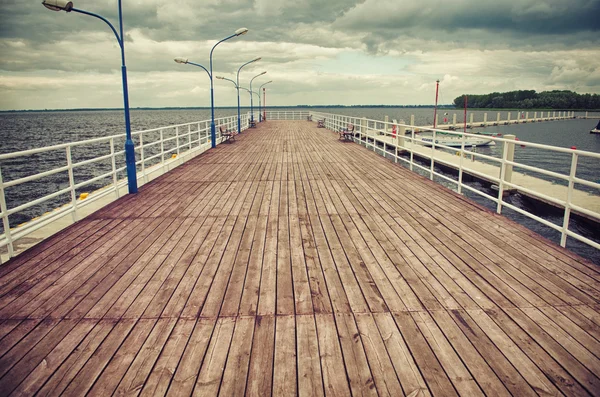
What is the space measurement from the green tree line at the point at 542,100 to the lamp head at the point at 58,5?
172 m

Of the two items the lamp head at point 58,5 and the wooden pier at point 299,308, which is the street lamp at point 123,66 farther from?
the wooden pier at point 299,308

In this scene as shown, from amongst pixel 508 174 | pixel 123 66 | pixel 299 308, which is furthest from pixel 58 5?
pixel 508 174

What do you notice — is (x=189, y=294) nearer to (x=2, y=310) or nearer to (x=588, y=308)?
(x=2, y=310)

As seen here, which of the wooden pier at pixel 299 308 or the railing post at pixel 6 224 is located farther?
the railing post at pixel 6 224

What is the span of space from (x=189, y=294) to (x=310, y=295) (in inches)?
43.7

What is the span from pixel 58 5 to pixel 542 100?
578ft

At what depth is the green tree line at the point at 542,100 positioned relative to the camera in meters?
143

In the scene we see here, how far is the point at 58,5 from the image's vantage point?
6289mm

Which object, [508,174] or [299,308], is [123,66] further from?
[508,174]

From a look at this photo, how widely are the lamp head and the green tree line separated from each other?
171516 millimetres

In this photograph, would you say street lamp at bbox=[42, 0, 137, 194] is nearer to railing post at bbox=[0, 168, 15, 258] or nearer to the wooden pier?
the wooden pier

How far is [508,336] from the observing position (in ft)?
9.12

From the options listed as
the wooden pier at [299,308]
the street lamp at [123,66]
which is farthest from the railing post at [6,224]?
the street lamp at [123,66]

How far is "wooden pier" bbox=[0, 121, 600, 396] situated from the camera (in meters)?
2.37
